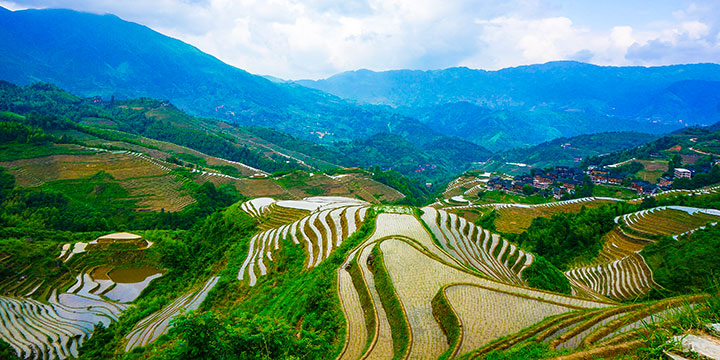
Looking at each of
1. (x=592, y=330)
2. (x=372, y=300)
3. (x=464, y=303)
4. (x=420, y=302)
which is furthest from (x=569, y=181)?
→ (x=372, y=300)

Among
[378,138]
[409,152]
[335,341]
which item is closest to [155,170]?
[335,341]

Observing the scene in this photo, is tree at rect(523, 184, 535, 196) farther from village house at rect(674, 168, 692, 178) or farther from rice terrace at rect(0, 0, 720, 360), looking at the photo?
village house at rect(674, 168, 692, 178)

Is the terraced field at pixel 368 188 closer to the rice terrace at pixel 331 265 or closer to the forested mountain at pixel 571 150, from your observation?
the rice terrace at pixel 331 265

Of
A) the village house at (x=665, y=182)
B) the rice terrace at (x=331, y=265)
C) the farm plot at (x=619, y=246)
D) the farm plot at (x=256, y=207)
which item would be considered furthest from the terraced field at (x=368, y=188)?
the village house at (x=665, y=182)

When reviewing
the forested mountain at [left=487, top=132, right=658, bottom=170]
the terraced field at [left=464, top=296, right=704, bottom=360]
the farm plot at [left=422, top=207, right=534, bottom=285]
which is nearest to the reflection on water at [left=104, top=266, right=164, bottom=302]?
the farm plot at [left=422, top=207, right=534, bottom=285]

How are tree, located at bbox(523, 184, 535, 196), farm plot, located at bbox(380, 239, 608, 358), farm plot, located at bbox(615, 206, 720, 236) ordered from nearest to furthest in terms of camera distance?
farm plot, located at bbox(380, 239, 608, 358) < farm plot, located at bbox(615, 206, 720, 236) < tree, located at bbox(523, 184, 535, 196)
